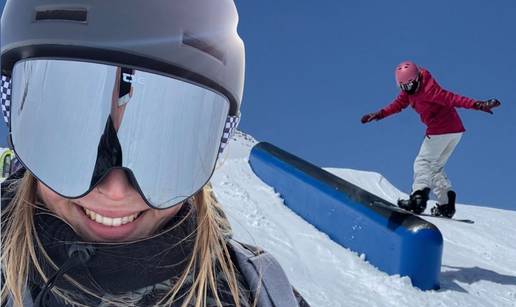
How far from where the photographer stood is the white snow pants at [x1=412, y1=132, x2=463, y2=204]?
5.82 meters

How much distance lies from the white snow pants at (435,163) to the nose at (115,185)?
16.5 feet

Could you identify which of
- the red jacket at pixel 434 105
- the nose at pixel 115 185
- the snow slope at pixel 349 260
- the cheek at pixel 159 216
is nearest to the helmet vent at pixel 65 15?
the nose at pixel 115 185

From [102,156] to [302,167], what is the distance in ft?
18.2

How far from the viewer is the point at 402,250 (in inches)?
182

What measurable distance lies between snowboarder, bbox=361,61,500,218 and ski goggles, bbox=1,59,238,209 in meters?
4.83

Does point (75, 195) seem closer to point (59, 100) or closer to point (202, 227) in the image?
point (59, 100)

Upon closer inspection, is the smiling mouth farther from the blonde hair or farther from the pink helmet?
the pink helmet

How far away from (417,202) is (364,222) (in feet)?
2.64

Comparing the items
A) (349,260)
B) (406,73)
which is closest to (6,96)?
(349,260)

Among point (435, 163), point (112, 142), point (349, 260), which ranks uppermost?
point (112, 142)

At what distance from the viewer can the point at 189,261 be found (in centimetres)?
120

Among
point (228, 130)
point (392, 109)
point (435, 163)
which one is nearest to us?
point (228, 130)

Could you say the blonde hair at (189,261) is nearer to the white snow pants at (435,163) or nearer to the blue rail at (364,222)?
the blue rail at (364,222)

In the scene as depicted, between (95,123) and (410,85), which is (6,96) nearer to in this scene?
(95,123)
